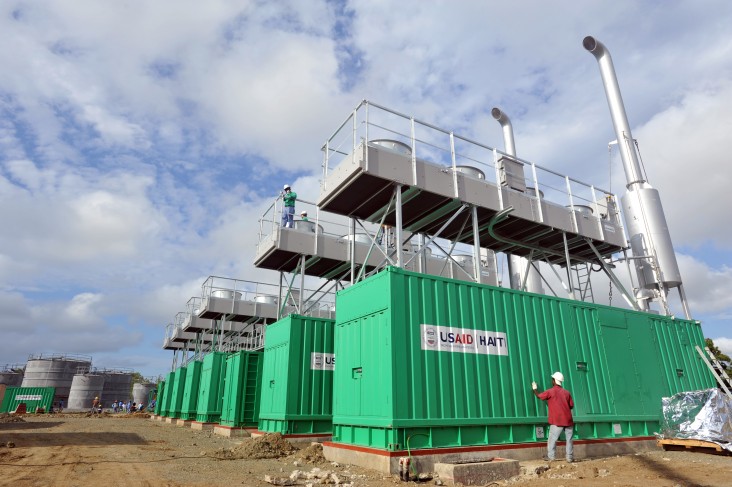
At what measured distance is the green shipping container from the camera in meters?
39.7

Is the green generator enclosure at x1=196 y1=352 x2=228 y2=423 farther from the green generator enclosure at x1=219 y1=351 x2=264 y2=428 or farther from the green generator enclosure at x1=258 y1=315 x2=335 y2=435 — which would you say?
the green generator enclosure at x1=258 y1=315 x2=335 y2=435

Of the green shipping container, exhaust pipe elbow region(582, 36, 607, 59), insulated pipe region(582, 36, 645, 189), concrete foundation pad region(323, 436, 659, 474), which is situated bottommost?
concrete foundation pad region(323, 436, 659, 474)

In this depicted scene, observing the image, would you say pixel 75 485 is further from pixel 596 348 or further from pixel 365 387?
pixel 596 348

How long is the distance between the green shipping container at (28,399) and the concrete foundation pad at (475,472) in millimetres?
44504

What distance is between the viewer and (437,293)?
958cm

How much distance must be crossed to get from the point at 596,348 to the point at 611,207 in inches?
295

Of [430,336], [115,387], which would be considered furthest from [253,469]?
[115,387]

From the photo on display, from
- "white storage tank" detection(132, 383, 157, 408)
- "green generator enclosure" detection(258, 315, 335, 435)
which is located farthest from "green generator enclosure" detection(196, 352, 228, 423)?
"white storage tank" detection(132, 383, 157, 408)

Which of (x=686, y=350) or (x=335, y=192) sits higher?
(x=335, y=192)

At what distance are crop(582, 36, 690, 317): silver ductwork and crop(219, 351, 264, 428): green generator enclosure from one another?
48.5 ft

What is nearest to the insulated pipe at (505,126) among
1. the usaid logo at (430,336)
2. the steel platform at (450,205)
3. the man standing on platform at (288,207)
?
the steel platform at (450,205)

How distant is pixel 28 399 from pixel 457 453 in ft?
150

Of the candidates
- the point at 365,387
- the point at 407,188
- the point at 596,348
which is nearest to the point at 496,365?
the point at 365,387

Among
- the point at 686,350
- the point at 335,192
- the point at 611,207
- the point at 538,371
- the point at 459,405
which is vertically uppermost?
the point at 611,207
